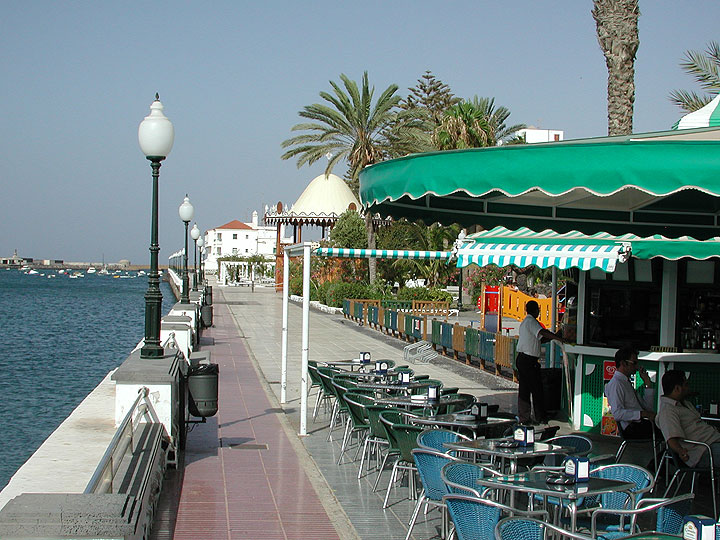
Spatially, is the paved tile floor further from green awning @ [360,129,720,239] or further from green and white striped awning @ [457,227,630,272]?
green awning @ [360,129,720,239]

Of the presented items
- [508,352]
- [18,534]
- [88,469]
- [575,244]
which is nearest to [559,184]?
[575,244]

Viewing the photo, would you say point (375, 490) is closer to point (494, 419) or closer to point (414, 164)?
point (494, 419)

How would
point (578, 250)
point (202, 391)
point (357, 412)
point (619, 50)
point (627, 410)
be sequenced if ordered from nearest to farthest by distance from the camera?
1. point (578, 250)
2. point (627, 410)
3. point (357, 412)
4. point (202, 391)
5. point (619, 50)

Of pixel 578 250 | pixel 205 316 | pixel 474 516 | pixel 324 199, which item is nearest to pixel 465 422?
pixel 578 250

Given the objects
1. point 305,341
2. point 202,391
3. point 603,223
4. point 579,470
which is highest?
point 603,223

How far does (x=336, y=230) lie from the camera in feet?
179

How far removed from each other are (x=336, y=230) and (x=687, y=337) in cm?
4406

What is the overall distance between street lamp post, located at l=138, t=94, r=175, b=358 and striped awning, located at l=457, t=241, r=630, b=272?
12.6ft

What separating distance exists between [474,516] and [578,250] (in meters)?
2.62

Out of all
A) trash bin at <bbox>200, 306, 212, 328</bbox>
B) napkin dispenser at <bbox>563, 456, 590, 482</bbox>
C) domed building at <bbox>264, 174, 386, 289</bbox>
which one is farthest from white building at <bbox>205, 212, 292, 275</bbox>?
napkin dispenser at <bbox>563, 456, 590, 482</bbox>

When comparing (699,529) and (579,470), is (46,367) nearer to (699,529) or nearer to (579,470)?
(579,470)

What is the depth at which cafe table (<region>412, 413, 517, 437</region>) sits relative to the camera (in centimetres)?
866

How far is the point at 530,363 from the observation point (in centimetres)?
1215

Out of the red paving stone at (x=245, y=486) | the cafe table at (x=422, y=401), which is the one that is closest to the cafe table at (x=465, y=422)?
the cafe table at (x=422, y=401)
